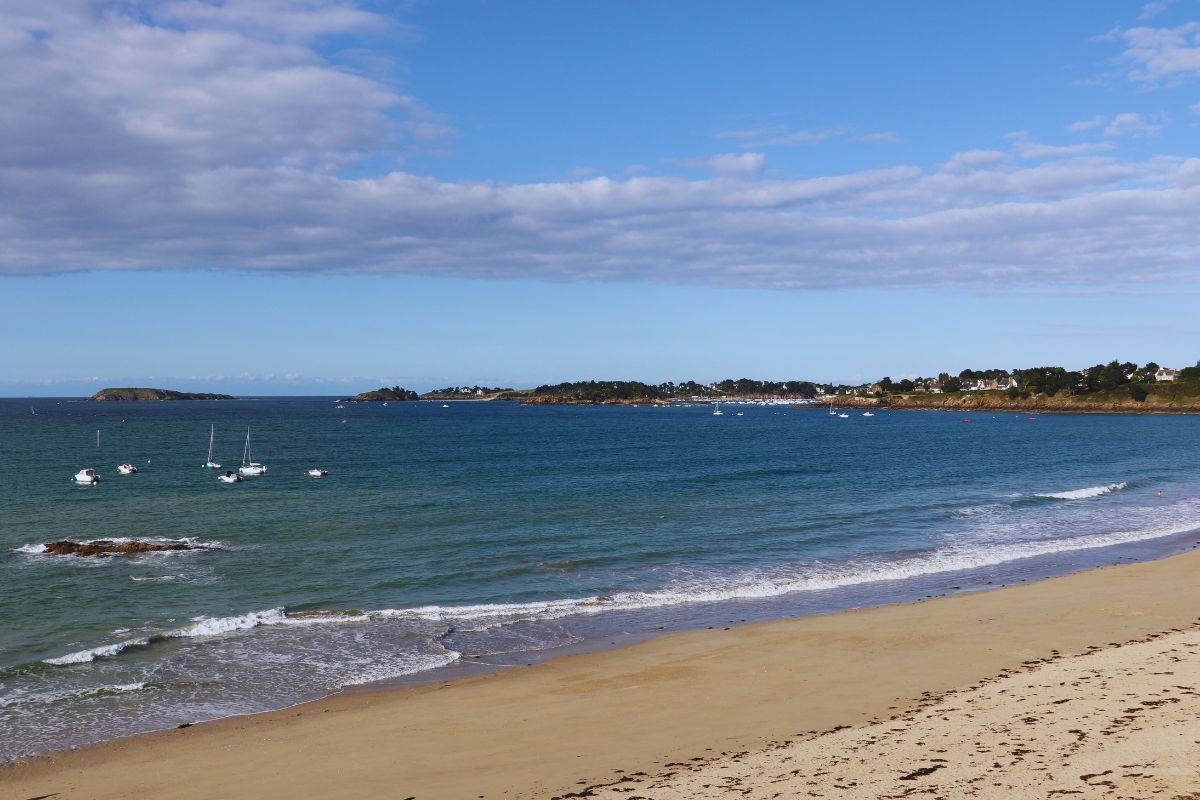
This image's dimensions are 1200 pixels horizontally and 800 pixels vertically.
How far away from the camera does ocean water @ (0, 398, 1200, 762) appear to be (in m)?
20.8

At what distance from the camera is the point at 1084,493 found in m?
54.6

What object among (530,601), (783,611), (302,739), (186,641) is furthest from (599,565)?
(302,739)

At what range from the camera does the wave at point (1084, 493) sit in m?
53.0

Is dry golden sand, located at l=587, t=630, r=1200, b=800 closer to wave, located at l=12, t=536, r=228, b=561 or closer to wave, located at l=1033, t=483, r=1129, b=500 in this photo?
wave, located at l=12, t=536, r=228, b=561

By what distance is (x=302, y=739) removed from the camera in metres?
16.3

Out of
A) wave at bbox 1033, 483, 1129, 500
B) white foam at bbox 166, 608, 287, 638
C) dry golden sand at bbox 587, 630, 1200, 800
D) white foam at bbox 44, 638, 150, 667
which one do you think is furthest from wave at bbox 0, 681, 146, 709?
wave at bbox 1033, 483, 1129, 500

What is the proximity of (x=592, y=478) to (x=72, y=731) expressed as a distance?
46.1 m

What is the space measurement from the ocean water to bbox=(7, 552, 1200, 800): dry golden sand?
1.96m

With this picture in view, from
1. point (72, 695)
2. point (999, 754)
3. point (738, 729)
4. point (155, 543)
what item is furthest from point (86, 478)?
point (999, 754)

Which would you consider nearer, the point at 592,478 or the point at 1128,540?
the point at 1128,540

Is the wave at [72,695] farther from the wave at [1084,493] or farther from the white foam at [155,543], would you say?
the wave at [1084,493]

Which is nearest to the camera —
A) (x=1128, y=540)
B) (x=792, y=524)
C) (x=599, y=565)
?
(x=599, y=565)

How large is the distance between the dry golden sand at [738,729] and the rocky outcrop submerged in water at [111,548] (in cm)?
2085

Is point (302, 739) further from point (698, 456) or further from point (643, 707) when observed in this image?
point (698, 456)
